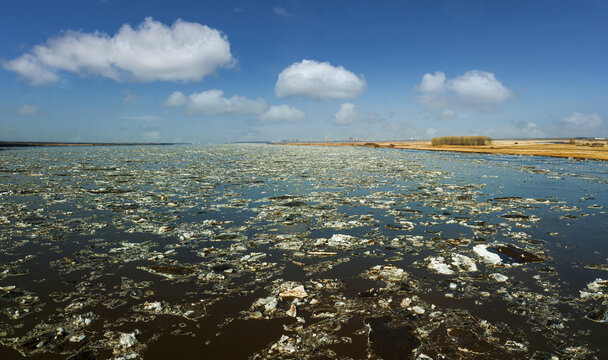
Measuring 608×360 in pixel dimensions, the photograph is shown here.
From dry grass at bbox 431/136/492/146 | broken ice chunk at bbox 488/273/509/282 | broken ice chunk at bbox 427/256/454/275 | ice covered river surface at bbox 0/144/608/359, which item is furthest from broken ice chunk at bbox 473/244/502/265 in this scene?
dry grass at bbox 431/136/492/146

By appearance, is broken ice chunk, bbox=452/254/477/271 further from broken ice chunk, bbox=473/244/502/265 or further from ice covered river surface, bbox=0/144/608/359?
broken ice chunk, bbox=473/244/502/265

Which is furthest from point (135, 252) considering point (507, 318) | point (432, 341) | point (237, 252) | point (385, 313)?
point (507, 318)

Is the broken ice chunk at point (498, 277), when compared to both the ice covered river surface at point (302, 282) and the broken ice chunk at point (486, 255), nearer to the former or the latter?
the ice covered river surface at point (302, 282)

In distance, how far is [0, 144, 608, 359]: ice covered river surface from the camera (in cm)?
337

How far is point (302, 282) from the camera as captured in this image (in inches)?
192

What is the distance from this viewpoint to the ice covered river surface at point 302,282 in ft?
11.1

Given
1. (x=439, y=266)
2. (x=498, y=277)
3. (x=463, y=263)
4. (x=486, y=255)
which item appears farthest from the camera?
(x=486, y=255)

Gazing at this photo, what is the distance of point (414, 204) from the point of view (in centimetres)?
1072

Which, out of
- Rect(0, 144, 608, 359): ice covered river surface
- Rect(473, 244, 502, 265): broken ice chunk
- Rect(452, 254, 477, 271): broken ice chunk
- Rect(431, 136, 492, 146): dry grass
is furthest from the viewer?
Rect(431, 136, 492, 146): dry grass

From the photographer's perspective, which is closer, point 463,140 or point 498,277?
point 498,277

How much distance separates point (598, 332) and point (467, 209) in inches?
268

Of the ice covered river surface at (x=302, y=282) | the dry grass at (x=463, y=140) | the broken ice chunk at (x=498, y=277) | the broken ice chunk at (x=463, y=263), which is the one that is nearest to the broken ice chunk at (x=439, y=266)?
the ice covered river surface at (x=302, y=282)

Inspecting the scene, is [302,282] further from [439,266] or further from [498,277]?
[498,277]

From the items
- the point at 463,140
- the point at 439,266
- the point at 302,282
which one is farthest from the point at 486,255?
the point at 463,140
